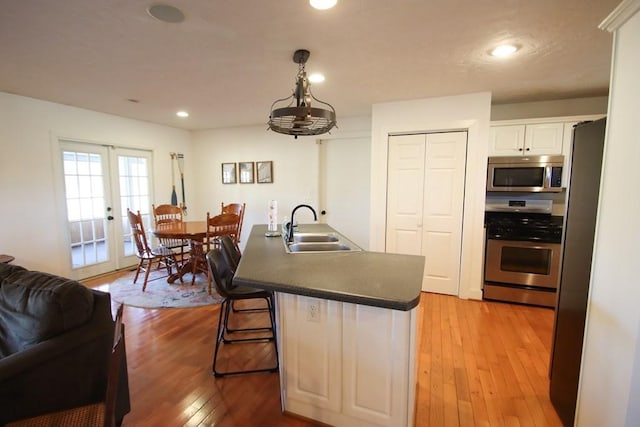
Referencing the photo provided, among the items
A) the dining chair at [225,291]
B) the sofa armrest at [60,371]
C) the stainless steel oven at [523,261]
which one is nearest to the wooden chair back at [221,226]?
the dining chair at [225,291]

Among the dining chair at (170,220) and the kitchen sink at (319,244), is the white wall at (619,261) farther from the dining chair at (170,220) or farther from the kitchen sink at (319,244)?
the dining chair at (170,220)

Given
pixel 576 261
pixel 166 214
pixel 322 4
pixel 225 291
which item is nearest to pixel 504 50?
pixel 322 4

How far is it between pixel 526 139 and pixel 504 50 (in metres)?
1.54

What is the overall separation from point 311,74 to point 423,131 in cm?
155

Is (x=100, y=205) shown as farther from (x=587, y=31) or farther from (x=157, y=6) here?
(x=587, y=31)

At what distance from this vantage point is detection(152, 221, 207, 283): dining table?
3791 mm

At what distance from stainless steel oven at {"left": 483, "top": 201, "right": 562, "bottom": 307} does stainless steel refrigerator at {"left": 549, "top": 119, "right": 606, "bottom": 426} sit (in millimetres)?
1648

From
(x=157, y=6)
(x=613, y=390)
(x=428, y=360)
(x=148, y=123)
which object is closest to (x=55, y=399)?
(x=157, y=6)

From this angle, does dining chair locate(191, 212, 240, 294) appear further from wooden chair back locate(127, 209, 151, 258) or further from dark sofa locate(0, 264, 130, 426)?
dark sofa locate(0, 264, 130, 426)

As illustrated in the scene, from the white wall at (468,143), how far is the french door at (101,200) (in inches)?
148

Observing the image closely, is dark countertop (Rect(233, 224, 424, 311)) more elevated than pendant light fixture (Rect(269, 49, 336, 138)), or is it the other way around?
pendant light fixture (Rect(269, 49, 336, 138))

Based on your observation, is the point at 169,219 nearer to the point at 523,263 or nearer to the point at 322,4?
the point at 322,4

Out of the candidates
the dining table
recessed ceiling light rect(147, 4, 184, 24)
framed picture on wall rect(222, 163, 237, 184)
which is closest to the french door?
the dining table

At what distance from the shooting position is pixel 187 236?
376cm
